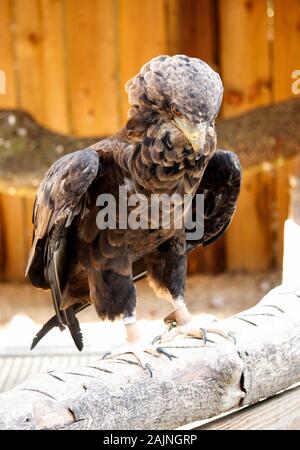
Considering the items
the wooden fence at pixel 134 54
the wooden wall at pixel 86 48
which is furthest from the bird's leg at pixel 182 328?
the wooden wall at pixel 86 48

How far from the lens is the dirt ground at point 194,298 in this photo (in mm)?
4805

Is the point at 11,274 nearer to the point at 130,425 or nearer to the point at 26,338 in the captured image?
the point at 26,338

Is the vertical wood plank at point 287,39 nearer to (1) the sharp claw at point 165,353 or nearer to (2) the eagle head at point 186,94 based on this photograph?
(2) the eagle head at point 186,94

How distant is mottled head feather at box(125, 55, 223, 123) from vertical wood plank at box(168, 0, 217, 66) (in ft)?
9.68

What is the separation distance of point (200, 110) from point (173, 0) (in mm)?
3167

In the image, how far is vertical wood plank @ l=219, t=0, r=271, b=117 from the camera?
509 centimetres

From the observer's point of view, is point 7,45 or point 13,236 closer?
point 7,45

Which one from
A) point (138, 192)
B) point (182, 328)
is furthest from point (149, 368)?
point (138, 192)

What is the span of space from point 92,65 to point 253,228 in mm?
1560

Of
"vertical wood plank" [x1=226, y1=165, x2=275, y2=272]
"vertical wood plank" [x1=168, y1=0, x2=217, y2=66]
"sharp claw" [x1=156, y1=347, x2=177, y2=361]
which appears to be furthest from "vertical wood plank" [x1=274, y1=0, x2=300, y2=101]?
"sharp claw" [x1=156, y1=347, x2=177, y2=361]

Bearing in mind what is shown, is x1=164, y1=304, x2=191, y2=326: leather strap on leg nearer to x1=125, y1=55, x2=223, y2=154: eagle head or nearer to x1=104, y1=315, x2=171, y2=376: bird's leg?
x1=104, y1=315, x2=171, y2=376: bird's leg

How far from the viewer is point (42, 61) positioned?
5223 mm

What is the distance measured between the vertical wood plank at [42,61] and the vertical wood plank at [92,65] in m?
0.07

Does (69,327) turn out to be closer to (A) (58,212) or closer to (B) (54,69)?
(A) (58,212)
